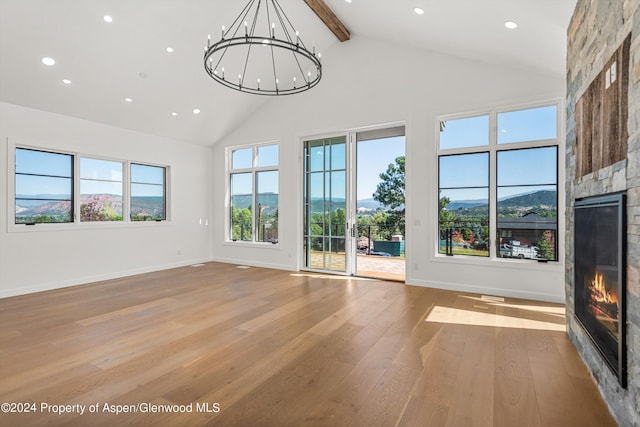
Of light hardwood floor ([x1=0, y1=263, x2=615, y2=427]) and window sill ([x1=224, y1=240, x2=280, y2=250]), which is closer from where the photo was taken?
light hardwood floor ([x1=0, y1=263, x2=615, y2=427])

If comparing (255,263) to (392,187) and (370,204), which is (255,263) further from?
(392,187)

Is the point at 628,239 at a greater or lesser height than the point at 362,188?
lesser

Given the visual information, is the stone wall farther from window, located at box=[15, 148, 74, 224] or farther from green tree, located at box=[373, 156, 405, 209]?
window, located at box=[15, 148, 74, 224]

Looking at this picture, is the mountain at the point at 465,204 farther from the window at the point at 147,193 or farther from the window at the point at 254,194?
the window at the point at 147,193

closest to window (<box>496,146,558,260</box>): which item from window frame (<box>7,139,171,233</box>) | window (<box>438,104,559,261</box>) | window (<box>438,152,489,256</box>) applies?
window (<box>438,104,559,261</box>)

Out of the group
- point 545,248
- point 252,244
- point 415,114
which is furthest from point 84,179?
point 545,248

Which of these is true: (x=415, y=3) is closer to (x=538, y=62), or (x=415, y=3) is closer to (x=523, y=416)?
(x=538, y=62)

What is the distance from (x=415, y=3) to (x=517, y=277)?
156 inches

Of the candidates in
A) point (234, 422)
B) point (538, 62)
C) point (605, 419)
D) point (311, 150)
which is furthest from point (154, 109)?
point (605, 419)

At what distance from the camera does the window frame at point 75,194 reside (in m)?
4.94

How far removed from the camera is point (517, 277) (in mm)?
4816

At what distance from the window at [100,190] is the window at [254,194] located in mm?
2413

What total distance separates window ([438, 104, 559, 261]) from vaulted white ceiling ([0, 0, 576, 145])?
0.84m

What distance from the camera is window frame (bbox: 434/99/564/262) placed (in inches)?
182
